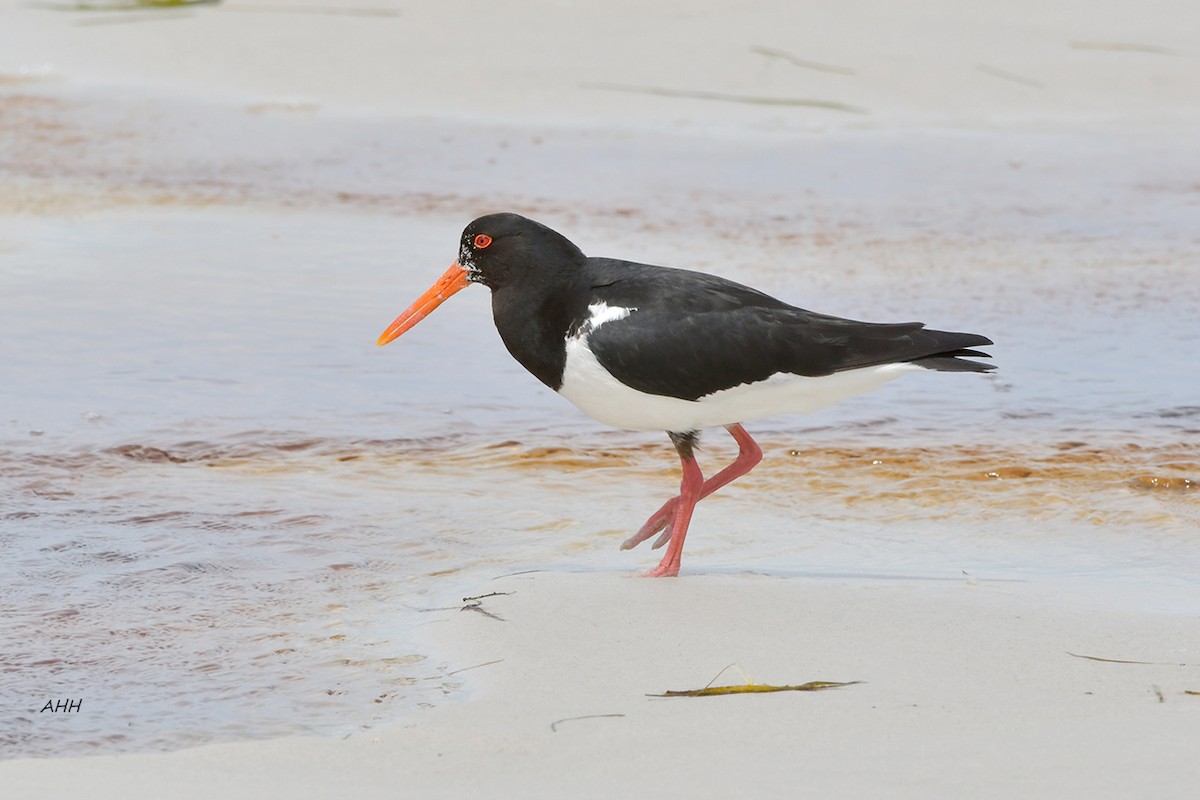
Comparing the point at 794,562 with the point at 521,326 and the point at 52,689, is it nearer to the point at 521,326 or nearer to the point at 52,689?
the point at 521,326

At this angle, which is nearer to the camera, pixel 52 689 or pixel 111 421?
pixel 52 689

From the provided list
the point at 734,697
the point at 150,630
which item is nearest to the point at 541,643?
the point at 734,697

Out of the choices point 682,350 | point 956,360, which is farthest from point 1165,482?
point 682,350

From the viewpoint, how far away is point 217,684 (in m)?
4.04

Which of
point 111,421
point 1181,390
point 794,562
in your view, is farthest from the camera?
point 1181,390

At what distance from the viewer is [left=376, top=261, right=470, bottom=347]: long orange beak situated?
18.4ft

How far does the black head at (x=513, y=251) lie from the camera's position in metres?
5.30

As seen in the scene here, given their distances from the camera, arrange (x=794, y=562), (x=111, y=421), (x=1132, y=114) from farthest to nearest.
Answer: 1. (x=1132, y=114)
2. (x=111, y=421)
3. (x=794, y=562)

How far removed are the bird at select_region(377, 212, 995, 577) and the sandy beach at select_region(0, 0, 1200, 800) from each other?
46 cm

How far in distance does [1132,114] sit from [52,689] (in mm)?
9924

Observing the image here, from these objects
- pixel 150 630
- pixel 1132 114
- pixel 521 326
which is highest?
pixel 1132 114

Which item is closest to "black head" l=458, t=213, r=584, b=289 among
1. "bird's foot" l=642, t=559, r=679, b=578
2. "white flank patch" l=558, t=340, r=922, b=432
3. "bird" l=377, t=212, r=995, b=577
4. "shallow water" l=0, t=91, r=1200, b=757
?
"bird" l=377, t=212, r=995, b=577

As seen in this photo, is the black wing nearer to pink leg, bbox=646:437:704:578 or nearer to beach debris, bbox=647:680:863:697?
pink leg, bbox=646:437:704:578

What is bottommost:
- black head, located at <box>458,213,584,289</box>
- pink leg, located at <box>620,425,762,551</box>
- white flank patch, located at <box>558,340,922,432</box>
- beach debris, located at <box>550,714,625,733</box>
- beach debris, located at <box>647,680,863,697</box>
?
beach debris, located at <box>550,714,625,733</box>
